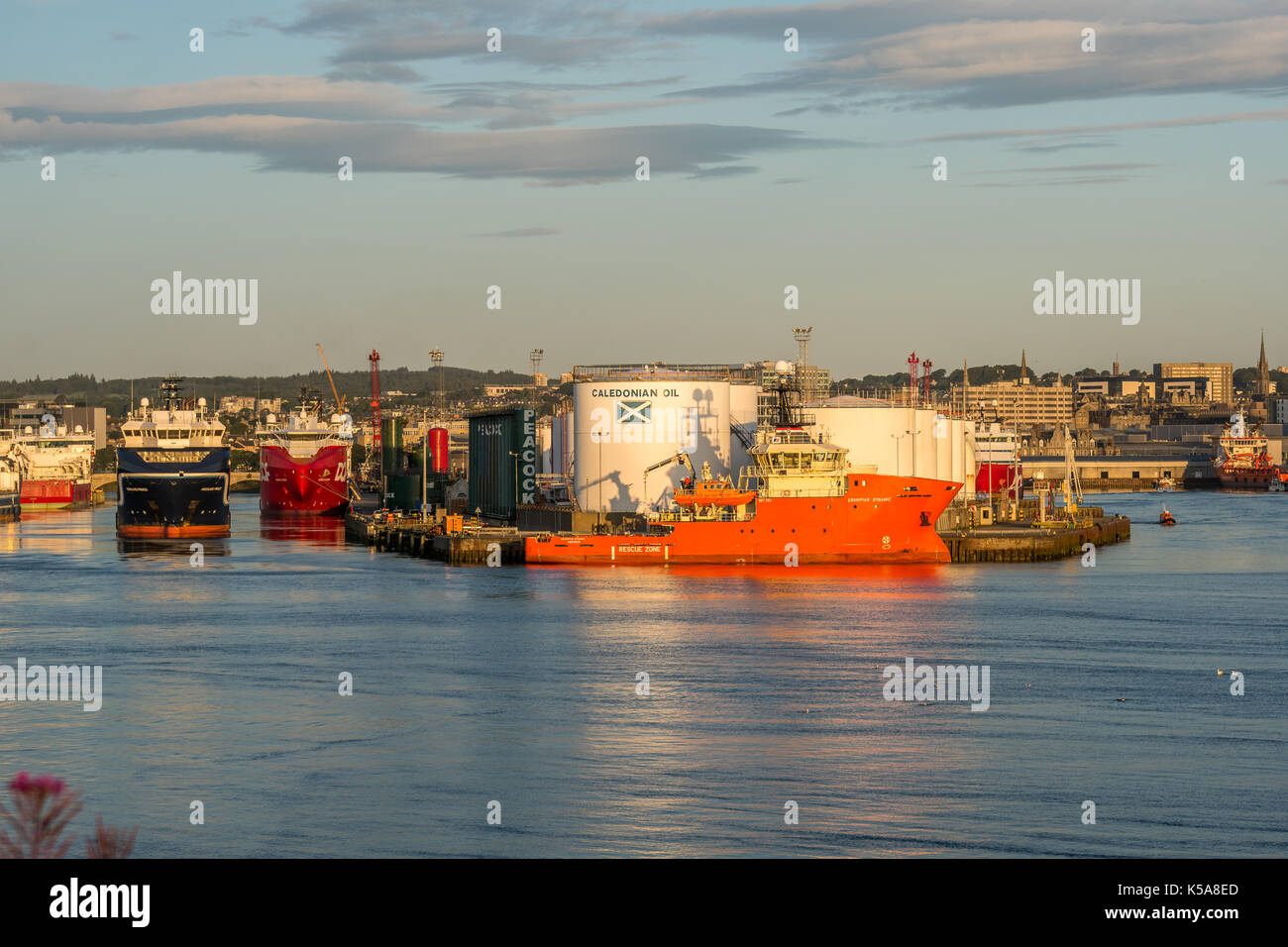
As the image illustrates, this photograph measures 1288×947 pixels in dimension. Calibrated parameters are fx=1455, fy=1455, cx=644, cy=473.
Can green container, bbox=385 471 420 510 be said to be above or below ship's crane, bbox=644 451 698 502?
below

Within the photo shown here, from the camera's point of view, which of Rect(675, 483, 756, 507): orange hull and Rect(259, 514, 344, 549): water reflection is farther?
Rect(259, 514, 344, 549): water reflection

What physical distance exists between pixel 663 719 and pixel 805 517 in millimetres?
33274

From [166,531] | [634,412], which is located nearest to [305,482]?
[166,531]

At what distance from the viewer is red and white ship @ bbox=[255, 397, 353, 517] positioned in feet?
366

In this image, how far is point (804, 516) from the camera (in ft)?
201

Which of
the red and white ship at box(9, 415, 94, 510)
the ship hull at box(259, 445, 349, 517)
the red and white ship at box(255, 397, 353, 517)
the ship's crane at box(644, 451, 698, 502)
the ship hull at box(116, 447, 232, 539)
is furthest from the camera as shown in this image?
the red and white ship at box(9, 415, 94, 510)

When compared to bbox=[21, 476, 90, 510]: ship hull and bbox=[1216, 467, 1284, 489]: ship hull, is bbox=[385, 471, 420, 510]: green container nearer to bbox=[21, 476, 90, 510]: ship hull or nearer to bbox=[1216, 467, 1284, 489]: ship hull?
bbox=[21, 476, 90, 510]: ship hull

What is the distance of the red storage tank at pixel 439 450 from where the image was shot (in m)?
99.4

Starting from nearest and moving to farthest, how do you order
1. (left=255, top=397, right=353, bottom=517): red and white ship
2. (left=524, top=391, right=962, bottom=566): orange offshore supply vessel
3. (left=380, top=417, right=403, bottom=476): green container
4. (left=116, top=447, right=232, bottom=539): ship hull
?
(left=524, top=391, right=962, bottom=566): orange offshore supply vessel < (left=116, top=447, right=232, bottom=539): ship hull < (left=255, top=397, right=353, bottom=517): red and white ship < (left=380, top=417, right=403, bottom=476): green container

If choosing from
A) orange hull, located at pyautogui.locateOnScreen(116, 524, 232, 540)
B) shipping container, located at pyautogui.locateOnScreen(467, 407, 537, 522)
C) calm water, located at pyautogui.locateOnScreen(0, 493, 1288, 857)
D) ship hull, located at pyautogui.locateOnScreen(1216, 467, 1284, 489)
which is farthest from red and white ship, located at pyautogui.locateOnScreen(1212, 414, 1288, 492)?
orange hull, located at pyautogui.locateOnScreen(116, 524, 232, 540)

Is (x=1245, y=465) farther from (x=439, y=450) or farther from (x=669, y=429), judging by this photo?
(x=669, y=429)

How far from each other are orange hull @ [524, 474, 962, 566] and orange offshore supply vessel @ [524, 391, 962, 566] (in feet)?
0.14
